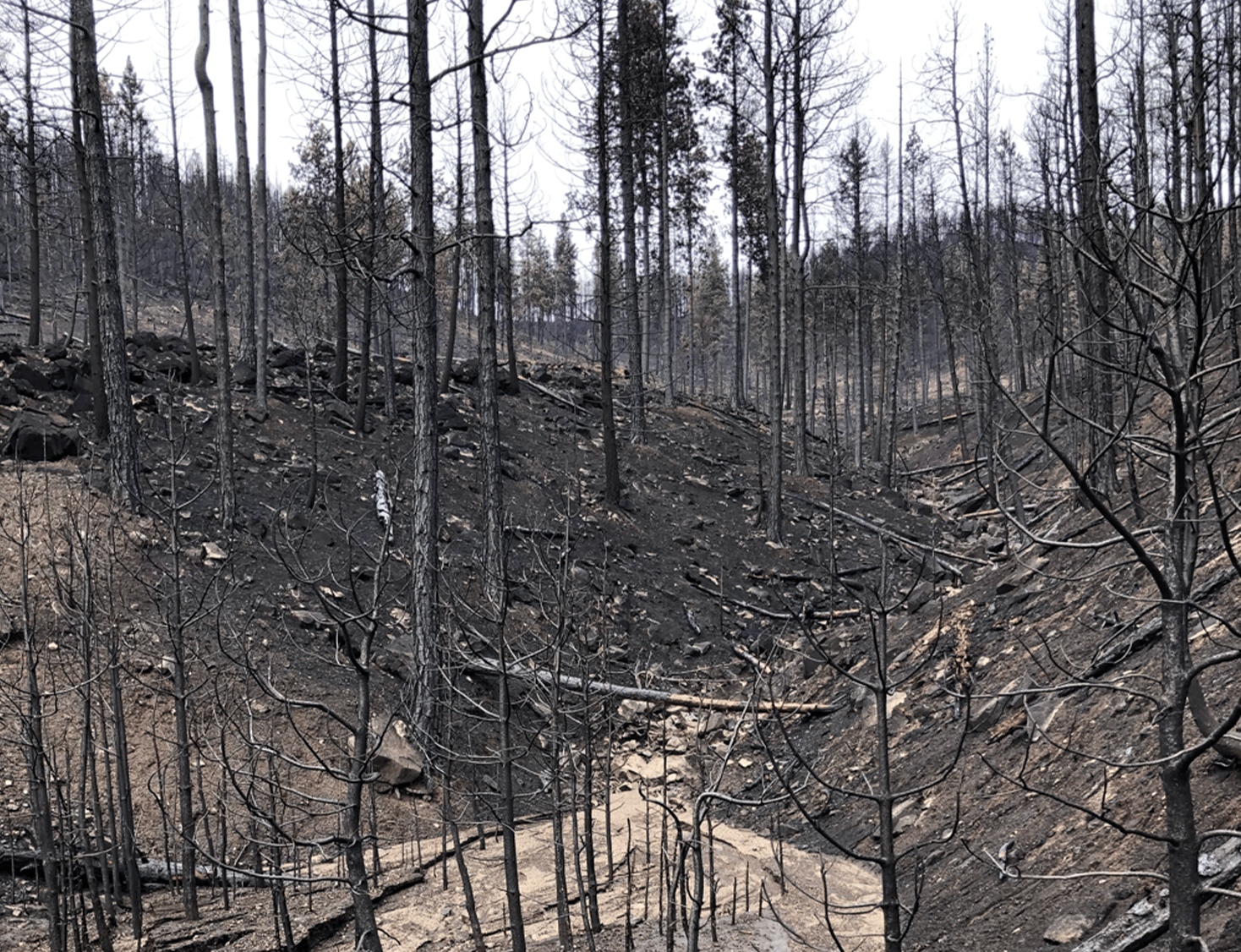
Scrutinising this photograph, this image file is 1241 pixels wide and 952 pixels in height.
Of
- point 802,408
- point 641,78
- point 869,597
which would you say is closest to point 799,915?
point 869,597

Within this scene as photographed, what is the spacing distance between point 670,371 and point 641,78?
23.7 feet

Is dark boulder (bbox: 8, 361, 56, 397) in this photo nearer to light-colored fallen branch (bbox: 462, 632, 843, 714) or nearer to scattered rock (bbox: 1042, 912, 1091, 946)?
light-colored fallen branch (bbox: 462, 632, 843, 714)

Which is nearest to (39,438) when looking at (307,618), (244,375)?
(307,618)

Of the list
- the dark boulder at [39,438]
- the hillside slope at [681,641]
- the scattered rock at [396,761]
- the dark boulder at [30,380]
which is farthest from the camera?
the dark boulder at [30,380]

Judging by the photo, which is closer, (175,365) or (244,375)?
(175,365)

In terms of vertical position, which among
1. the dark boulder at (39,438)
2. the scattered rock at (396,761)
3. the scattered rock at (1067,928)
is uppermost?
the dark boulder at (39,438)

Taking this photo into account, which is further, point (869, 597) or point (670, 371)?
point (670, 371)

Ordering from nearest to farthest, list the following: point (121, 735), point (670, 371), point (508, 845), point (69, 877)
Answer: point (508, 845), point (69, 877), point (121, 735), point (670, 371)

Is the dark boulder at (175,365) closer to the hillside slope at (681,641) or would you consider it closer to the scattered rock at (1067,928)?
the hillside slope at (681,641)

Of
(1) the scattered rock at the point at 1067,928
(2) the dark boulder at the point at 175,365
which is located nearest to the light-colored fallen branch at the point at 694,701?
(1) the scattered rock at the point at 1067,928

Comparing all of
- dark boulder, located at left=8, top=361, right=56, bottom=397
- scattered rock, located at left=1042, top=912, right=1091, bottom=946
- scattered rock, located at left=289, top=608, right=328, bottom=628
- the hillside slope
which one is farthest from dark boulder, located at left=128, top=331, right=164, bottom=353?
scattered rock, located at left=1042, top=912, right=1091, bottom=946

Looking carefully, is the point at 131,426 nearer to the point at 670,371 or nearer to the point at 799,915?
the point at 799,915

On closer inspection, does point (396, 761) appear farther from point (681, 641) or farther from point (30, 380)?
point (30, 380)

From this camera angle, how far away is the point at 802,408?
780 inches
